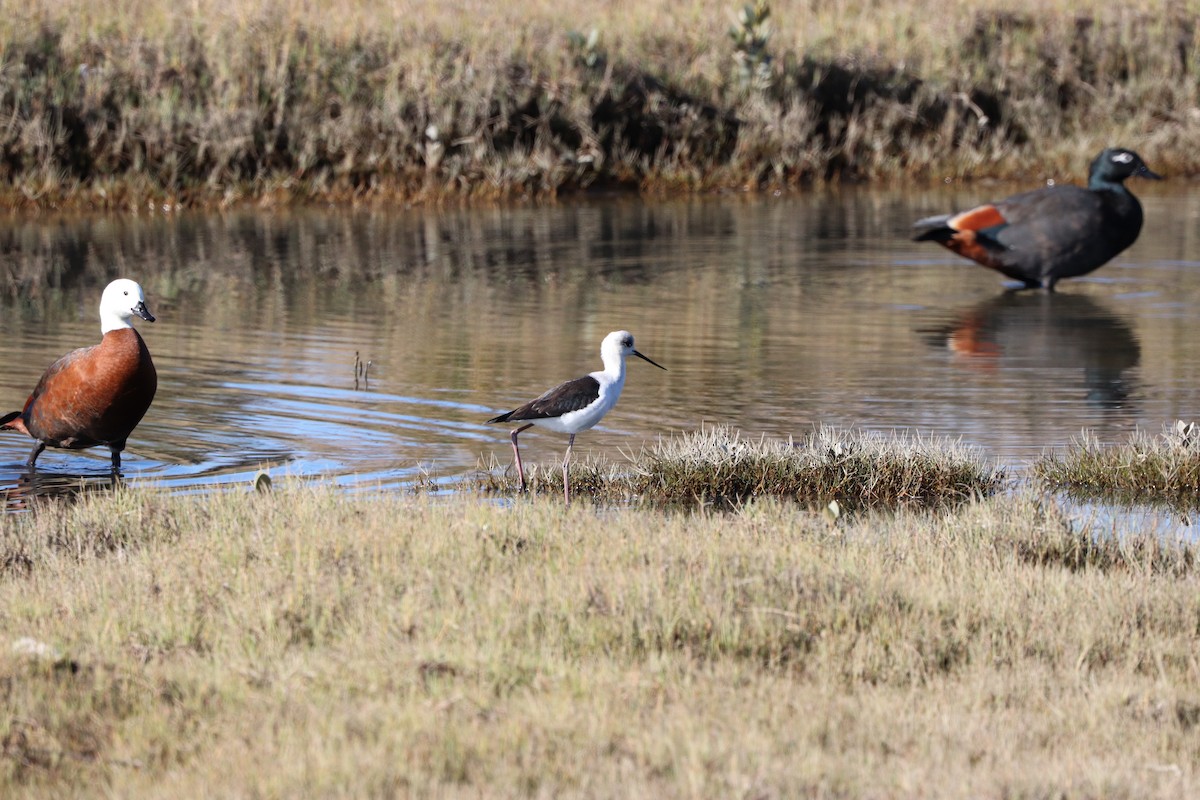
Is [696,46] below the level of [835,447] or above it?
above

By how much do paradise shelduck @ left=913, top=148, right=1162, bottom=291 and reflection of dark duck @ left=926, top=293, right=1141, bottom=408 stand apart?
37 centimetres

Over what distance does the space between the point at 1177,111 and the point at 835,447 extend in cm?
1925

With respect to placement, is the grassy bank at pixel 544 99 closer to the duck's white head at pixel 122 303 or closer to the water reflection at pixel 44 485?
the water reflection at pixel 44 485

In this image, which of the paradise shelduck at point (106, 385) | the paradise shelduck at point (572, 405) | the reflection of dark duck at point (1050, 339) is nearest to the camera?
the paradise shelduck at point (572, 405)

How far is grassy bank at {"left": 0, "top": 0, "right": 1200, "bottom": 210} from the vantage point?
22172 mm

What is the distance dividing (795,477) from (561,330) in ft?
19.3

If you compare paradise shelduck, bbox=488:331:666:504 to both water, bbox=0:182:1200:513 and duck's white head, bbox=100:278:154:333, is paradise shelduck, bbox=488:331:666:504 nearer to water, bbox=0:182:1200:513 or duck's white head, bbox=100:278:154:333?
water, bbox=0:182:1200:513

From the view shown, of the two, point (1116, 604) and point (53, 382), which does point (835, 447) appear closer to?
point (1116, 604)

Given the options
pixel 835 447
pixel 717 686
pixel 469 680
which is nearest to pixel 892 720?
pixel 717 686

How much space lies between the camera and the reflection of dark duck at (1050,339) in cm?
1209

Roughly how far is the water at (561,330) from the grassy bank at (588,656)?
227 cm

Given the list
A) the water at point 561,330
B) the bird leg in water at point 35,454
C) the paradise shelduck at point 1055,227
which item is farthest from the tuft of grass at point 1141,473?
the paradise shelduck at point 1055,227

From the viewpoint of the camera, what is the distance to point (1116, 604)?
5.72 m

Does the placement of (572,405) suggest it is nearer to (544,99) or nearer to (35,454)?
(35,454)
